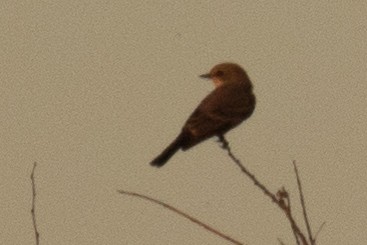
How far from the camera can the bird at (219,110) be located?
891 cm

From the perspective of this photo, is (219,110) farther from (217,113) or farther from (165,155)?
(165,155)

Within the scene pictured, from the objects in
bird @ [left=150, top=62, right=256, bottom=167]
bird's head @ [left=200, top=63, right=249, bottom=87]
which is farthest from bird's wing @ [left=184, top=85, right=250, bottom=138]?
bird's head @ [left=200, top=63, right=249, bottom=87]

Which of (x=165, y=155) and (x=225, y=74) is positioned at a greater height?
(x=225, y=74)

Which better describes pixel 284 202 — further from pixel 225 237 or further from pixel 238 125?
pixel 238 125

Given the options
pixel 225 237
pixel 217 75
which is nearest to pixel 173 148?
pixel 217 75

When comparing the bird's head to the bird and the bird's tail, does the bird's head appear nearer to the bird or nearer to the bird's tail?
the bird

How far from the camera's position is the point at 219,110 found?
9625 mm

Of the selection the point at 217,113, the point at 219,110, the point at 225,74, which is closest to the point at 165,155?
the point at 217,113

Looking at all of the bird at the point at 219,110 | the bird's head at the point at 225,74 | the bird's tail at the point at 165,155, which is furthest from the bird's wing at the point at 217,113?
the bird's head at the point at 225,74

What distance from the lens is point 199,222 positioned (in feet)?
12.3

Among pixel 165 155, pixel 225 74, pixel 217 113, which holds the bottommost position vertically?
pixel 165 155

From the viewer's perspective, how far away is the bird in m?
8.91

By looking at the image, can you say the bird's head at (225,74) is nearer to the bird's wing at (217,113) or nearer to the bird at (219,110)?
the bird at (219,110)

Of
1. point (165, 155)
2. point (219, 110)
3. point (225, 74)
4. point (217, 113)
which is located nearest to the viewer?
point (165, 155)
